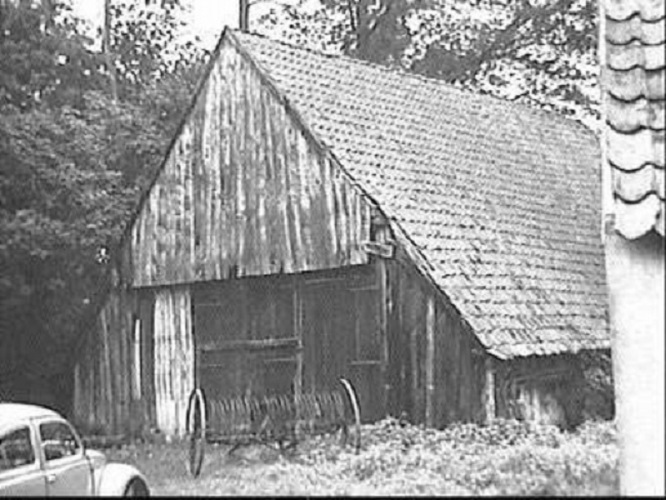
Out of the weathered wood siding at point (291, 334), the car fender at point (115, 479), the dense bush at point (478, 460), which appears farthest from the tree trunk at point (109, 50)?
the car fender at point (115, 479)

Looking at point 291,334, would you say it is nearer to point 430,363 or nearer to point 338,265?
point 338,265

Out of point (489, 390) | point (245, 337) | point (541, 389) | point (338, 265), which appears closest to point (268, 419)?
point (338, 265)

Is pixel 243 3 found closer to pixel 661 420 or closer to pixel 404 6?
pixel 404 6

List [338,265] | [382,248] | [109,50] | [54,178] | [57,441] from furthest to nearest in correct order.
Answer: [109,50]
[54,178]
[338,265]
[382,248]
[57,441]

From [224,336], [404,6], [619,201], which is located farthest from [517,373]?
[404,6]

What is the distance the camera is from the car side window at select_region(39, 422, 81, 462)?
45.4ft

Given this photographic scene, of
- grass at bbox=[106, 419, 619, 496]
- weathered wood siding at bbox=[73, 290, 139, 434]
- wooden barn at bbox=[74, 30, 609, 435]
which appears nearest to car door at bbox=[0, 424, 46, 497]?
grass at bbox=[106, 419, 619, 496]

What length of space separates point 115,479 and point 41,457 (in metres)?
2.92

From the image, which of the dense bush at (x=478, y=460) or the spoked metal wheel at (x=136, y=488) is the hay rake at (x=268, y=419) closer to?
the dense bush at (x=478, y=460)

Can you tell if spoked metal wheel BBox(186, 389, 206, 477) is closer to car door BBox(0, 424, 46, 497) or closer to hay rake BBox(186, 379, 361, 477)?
hay rake BBox(186, 379, 361, 477)

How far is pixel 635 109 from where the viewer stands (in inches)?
380

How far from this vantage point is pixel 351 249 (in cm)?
2152

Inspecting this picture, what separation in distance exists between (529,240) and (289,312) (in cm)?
472

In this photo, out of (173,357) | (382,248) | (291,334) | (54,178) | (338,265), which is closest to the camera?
(382,248)
